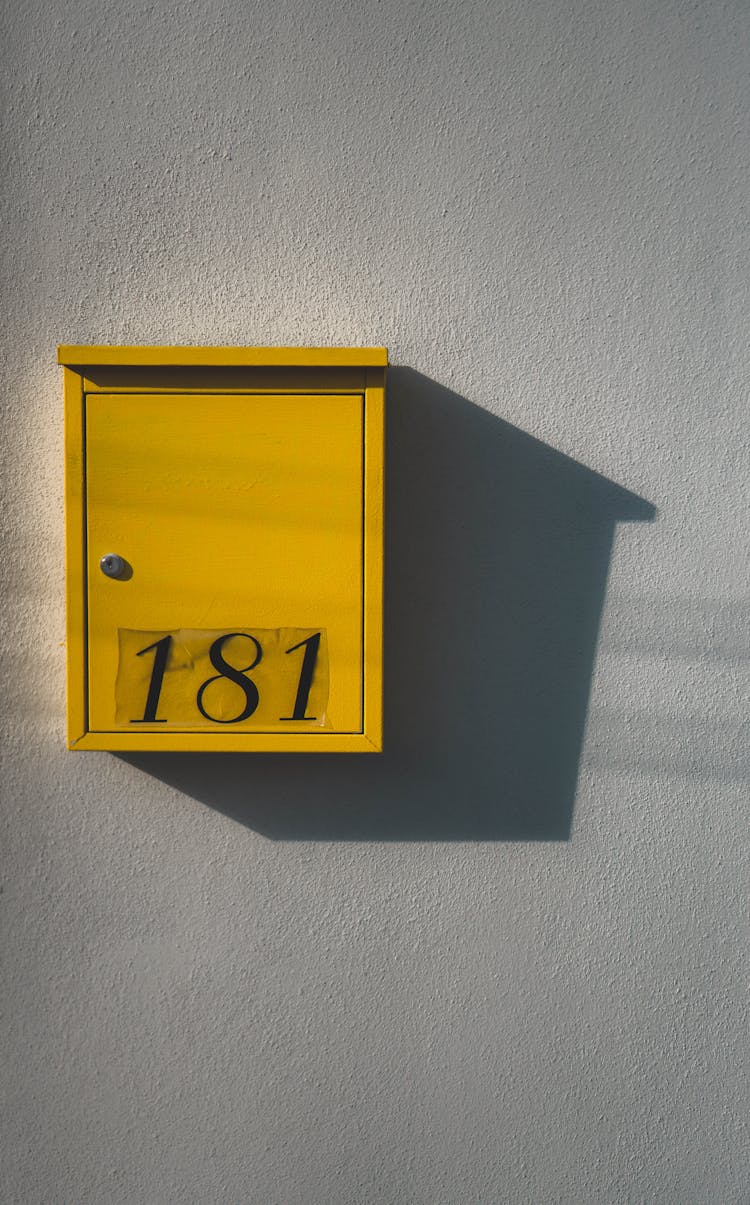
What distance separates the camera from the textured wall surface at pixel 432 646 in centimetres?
147

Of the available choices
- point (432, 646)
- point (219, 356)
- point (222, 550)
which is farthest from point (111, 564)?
point (432, 646)

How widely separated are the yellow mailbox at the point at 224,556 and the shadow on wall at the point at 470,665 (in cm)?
20

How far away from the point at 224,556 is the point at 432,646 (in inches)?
16.8

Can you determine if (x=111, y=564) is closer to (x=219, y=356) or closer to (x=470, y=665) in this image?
(x=219, y=356)

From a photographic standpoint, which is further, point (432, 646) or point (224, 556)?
point (432, 646)

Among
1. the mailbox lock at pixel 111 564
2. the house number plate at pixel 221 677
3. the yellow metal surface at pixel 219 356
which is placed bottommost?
the house number plate at pixel 221 677

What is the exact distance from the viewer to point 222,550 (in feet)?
4.31

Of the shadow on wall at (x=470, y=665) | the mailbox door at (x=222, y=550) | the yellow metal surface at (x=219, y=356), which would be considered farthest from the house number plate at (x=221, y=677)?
the yellow metal surface at (x=219, y=356)

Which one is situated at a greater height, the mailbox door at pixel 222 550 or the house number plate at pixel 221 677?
the mailbox door at pixel 222 550

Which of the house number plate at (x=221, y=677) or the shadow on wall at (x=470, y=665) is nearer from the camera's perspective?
the house number plate at (x=221, y=677)

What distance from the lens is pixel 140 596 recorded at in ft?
4.31

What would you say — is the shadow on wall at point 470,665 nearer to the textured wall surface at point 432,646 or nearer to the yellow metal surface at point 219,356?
the textured wall surface at point 432,646

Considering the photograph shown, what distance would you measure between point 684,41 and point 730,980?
1.70 m

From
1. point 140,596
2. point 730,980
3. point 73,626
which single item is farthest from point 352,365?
point 730,980
